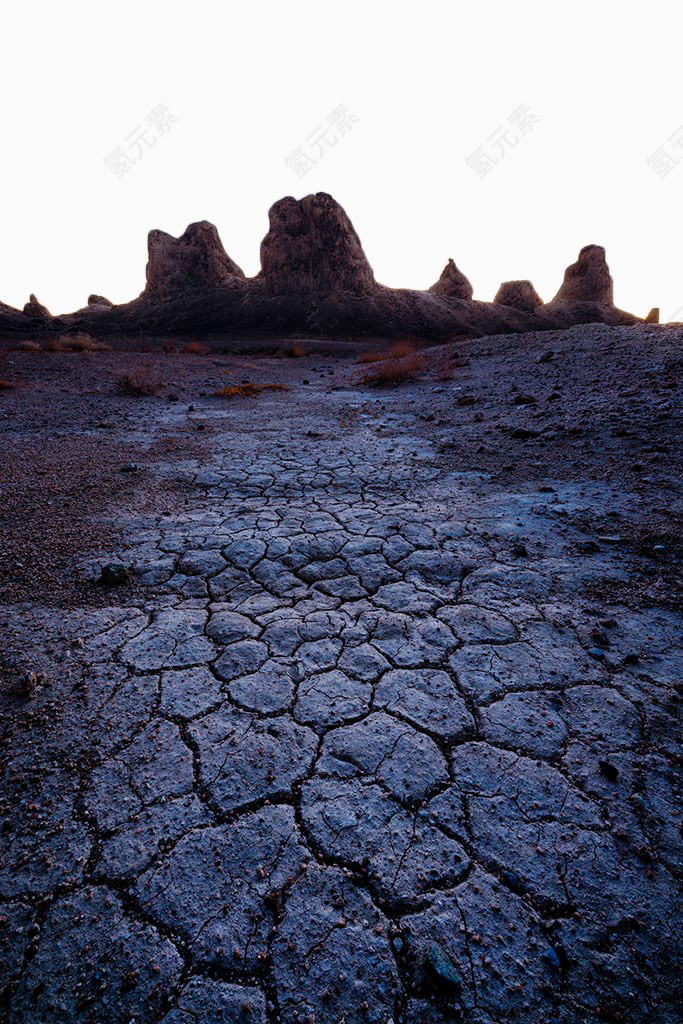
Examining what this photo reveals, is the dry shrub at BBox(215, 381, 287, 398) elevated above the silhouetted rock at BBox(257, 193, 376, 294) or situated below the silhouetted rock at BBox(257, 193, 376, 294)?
below

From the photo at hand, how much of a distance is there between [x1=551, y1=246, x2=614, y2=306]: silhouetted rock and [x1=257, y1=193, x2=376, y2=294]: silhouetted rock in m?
18.3

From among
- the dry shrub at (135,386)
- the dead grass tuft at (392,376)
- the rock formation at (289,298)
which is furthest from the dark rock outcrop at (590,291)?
the dry shrub at (135,386)

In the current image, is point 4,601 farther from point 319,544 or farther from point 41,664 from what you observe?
point 319,544

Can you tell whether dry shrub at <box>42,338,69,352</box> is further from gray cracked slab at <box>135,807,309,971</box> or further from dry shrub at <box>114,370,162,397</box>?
gray cracked slab at <box>135,807,309,971</box>

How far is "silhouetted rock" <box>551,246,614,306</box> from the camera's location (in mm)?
32750

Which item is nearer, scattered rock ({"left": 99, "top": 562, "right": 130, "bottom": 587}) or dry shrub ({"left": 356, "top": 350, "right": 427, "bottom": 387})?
scattered rock ({"left": 99, "top": 562, "right": 130, "bottom": 587})

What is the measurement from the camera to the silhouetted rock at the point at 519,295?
3106 centimetres

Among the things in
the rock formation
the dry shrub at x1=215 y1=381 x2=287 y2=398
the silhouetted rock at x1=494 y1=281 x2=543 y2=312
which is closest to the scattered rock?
the dry shrub at x1=215 y1=381 x2=287 y2=398

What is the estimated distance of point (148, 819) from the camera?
124cm

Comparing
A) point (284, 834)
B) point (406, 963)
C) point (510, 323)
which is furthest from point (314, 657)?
point (510, 323)

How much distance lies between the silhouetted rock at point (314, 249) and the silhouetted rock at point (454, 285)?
6196mm

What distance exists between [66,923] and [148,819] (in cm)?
26

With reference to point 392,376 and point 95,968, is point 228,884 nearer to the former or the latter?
point 95,968

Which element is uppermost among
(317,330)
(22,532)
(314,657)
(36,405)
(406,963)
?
(317,330)
